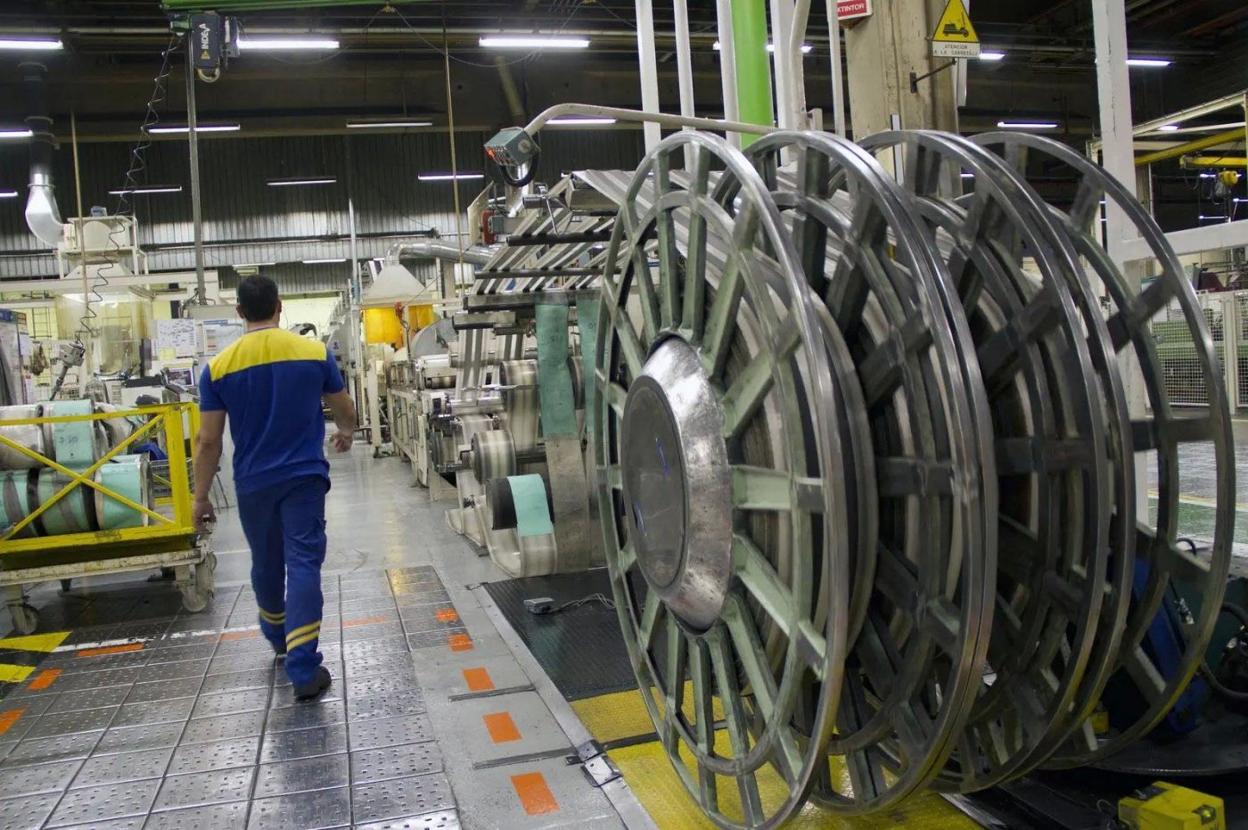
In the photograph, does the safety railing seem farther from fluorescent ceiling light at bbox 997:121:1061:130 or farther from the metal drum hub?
fluorescent ceiling light at bbox 997:121:1061:130

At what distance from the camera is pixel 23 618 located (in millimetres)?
5633

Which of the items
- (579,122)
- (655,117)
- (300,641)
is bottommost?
(300,641)

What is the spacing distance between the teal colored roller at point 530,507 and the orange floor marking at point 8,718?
2787 mm

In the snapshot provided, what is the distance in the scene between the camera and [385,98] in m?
20.4

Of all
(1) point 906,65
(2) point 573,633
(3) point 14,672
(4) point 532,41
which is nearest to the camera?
(1) point 906,65

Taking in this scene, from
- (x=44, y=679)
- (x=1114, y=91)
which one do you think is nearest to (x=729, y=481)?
(x=1114, y=91)

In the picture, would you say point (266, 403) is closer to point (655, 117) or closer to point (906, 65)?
point (655, 117)

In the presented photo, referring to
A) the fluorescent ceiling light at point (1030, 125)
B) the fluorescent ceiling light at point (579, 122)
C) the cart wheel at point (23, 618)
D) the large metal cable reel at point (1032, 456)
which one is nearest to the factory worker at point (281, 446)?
the cart wheel at point (23, 618)

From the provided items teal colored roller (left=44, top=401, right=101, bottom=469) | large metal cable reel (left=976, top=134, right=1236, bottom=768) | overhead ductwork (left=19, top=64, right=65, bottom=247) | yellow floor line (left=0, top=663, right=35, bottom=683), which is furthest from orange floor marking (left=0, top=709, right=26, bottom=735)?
overhead ductwork (left=19, top=64, right=65, bottom=247)

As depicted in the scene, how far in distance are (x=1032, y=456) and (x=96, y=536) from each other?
540cm

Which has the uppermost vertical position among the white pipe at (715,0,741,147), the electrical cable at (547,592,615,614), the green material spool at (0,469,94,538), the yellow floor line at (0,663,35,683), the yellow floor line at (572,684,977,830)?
the white pipe at (715,0,741,147)

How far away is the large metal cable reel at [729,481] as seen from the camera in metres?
2.05

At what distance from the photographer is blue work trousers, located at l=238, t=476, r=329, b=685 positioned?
4.26 metres

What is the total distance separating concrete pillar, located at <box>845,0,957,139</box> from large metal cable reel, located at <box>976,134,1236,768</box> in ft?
5.53
